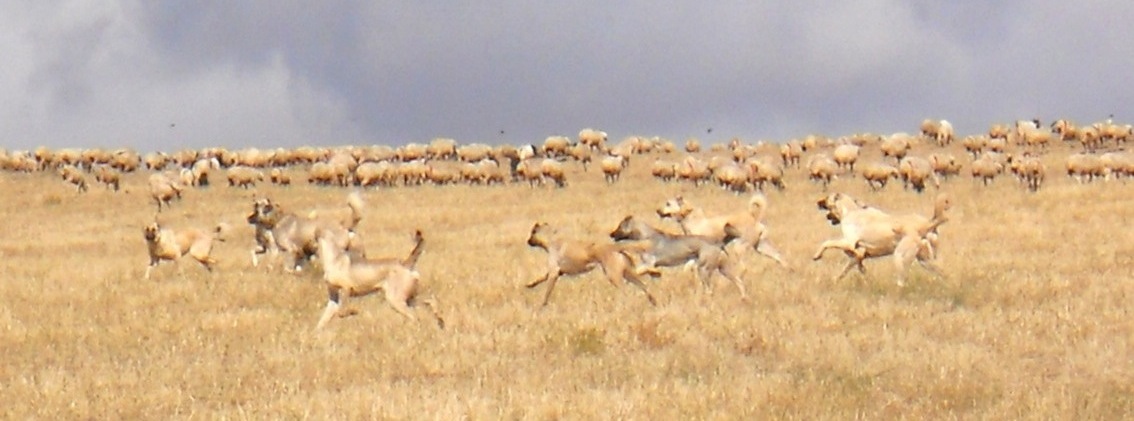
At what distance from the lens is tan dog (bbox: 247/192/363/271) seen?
19625 millimetres

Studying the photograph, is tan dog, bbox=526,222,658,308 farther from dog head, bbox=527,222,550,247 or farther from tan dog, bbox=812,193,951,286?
tan dog, bbox=812,193,951,286

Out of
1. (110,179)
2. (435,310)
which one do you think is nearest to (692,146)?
(110,179)

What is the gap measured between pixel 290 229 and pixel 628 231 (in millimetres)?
5861

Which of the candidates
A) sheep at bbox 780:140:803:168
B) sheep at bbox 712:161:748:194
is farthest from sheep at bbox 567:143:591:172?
sheep at bbox 712:161:748:194

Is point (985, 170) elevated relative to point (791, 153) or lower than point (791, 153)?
lower

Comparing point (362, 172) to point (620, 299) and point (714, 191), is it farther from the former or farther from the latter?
point (620, 299)

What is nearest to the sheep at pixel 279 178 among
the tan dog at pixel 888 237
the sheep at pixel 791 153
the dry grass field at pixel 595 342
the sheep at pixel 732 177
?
the sheep at pixel 732 177

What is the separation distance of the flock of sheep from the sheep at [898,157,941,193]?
5 cm

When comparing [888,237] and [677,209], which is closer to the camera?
[888,237]

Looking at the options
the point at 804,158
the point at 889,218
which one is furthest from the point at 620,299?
the point at 804,158

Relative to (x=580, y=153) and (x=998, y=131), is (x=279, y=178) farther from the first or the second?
(x=998, y=131)

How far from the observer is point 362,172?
1929 inches

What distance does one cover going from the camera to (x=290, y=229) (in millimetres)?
19891

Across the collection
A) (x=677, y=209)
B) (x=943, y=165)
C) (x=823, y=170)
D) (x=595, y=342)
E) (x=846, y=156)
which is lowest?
(x=595, y=342)
